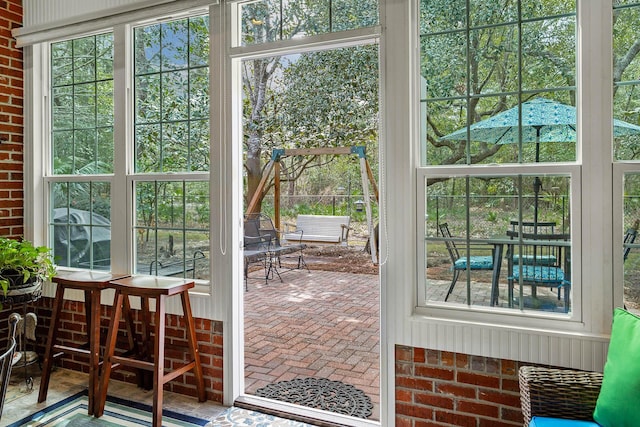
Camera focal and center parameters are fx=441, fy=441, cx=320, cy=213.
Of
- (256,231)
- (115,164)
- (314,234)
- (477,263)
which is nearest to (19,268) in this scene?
(115,164)

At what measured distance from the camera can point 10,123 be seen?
3.29 meters

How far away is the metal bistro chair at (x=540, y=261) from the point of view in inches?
80.3

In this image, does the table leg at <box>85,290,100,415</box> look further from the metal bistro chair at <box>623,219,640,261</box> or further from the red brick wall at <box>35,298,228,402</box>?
the metal bistro chair at <box>623,219,640,261</box>

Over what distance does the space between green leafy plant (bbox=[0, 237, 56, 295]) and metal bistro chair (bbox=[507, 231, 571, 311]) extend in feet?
9.20

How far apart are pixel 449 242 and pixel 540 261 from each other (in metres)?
0.42

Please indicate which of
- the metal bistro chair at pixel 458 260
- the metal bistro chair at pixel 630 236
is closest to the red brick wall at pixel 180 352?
the metal bistro chair at pixel 458 260

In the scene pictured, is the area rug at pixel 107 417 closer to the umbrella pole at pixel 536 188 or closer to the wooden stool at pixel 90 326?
the wooden stool at pixel 90 326

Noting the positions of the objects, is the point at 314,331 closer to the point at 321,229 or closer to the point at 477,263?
the point at 477,263

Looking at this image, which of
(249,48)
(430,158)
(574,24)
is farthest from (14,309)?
(574,24)

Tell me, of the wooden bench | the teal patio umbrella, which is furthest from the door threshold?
the wooden bench

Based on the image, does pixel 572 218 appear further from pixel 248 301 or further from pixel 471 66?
pixel 248 301

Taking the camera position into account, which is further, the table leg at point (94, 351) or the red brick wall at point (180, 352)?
the red brick wall at point (180, 352)

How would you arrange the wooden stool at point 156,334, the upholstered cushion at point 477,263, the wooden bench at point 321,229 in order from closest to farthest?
the upholstered cushion at point 477,263, the wooden stool at point 156,334, the wooden bench at point 321,229

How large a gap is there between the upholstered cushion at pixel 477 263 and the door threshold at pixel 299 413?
101 centimetres
